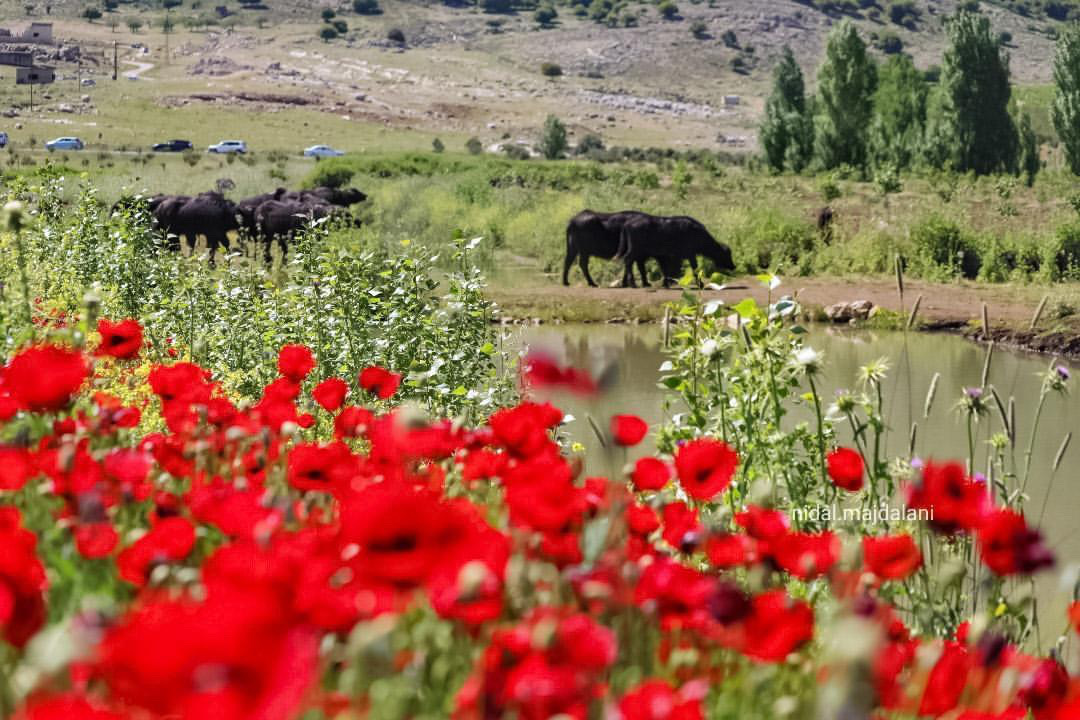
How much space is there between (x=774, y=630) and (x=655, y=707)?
36 centimetres

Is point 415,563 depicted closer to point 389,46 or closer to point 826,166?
point 826,166

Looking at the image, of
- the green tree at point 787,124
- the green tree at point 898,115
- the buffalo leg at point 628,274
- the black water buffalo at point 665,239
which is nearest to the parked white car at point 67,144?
the green tree at point 787,124

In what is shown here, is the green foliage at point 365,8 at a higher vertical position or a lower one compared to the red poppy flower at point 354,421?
lower

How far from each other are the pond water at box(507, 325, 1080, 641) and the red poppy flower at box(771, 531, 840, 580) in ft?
9.61

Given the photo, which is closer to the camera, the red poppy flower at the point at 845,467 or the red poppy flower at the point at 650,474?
the red poppy flower at the point at 650,474

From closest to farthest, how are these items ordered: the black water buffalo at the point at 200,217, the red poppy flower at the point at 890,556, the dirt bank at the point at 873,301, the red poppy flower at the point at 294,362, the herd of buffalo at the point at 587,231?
the red poppy flower at the point at 890,556 < the red poppy flower at the point at 294,362 < the dirt bank at the point at 873,301 < the herd of buffalo at the point at 587,231 < the black water buffalo at the point at 200,217

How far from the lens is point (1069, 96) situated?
3912cm

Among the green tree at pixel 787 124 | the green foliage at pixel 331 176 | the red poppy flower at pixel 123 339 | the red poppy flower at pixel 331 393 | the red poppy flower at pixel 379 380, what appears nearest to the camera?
the red poppy flower at pixel 331 393

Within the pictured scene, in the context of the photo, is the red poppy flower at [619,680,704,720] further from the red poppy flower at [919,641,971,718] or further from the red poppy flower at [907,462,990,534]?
the red poppy flower at [907,462,990,534]

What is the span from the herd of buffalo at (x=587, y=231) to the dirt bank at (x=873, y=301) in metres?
0.51

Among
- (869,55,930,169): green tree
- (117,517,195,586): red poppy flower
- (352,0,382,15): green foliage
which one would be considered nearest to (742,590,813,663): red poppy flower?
(117,517,195,586): red poppy flower

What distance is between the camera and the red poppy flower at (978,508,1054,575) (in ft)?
7.78

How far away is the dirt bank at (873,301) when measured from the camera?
53.1 ft

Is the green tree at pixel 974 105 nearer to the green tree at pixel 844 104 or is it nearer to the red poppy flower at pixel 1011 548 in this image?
the green tree at pixel 844 104
